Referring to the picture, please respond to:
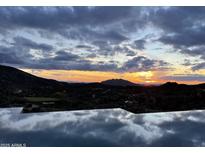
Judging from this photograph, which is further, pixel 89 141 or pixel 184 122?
pixel 184 122

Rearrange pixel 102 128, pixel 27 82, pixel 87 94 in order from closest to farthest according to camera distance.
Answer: pixel 102 128 → pixel 27 82 → pixel 87 94

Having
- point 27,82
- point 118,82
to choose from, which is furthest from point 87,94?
point 27,82

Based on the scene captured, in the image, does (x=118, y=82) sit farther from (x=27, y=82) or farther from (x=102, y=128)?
(x=27, y=82)

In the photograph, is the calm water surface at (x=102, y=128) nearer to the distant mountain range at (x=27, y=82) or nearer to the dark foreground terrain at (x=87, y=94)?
the dark foreground terrain at (x=87, y=94)

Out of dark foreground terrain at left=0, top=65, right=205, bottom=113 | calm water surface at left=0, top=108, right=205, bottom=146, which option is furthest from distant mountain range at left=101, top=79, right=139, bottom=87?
calm water surface at left=0, top=108, right=205, bottom=146

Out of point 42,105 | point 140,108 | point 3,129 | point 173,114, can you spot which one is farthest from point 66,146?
point 173,114

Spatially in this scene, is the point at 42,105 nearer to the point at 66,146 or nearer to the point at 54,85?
the point at 54,85

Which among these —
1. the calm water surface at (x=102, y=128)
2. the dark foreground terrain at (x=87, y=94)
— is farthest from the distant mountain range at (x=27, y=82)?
the calm water surface at (x=102, y=128)
